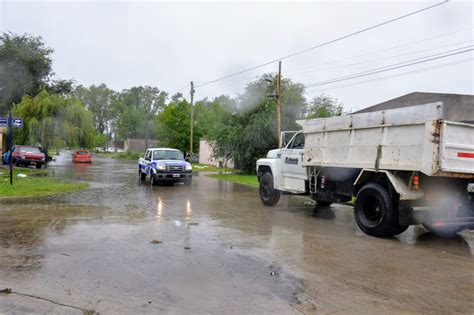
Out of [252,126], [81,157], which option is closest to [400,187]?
[252,126]

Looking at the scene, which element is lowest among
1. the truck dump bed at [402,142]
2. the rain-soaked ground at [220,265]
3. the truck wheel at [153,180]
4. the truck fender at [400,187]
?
the rain-soaked ground at [220,265]

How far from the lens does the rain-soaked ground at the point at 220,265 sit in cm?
463

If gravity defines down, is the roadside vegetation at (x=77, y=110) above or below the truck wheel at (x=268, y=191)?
above

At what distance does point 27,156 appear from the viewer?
2786 centimetres

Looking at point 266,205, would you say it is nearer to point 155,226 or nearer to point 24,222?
point 155,226

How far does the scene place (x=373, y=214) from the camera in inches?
347

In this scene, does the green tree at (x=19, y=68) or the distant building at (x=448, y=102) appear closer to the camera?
the distant building at (x=448, y=102)

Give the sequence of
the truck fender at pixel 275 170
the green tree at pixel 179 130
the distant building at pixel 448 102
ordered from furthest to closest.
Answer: the green tree at pixel 179 130
the distant building at pixel 448 102
the truck fender at pixel 275 170

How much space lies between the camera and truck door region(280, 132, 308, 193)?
11.3 m

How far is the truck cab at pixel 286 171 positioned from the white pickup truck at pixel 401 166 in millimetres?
1095

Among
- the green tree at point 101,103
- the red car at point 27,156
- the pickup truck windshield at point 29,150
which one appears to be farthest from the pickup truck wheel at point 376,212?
the green tree at point 101,103

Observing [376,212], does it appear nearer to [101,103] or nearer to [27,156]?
[27,156]

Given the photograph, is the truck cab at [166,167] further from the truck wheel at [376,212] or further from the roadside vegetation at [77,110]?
the truck wheel at [376,212]

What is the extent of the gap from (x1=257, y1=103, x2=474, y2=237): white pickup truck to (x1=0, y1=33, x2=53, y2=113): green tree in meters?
32.0
